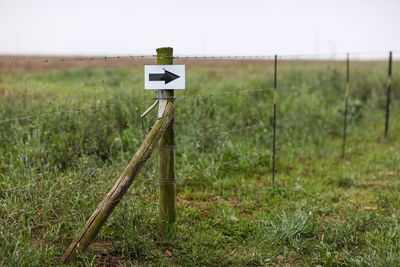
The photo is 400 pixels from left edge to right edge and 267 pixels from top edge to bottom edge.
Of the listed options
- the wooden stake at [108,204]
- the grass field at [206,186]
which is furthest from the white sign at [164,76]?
the grass field at [206,186]

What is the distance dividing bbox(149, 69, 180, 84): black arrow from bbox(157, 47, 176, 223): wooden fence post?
0.13 metres

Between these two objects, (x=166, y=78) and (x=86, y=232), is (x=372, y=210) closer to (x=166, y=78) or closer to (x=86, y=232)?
(x=166, y=78)

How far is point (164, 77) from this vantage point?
13.5 feet

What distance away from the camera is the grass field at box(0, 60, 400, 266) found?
4066 millimetres

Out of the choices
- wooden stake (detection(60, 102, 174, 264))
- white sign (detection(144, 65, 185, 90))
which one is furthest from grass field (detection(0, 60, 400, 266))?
white sign (detection(144, 65, 185, 90))

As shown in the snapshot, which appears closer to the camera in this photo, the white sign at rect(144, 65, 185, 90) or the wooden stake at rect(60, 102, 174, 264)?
the wooden stake at rect(60, 102, 174, 264)

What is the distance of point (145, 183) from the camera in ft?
18.0

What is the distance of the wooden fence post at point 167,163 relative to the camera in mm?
4184

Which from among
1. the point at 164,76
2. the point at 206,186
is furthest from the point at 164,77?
the point at 206,186

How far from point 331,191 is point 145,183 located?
9.95 ft

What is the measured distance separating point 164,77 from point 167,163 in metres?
0.95

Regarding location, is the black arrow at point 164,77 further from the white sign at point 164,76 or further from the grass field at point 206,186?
the grass field at point 206,186

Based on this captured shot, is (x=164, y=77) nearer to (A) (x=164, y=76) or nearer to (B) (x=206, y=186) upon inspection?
(A) (x=164, y=76)

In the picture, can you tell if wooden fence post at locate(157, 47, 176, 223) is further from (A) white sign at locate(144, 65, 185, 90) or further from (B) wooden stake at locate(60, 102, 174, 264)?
(B) wooden stake at locate(60, 102, 174, 264)
